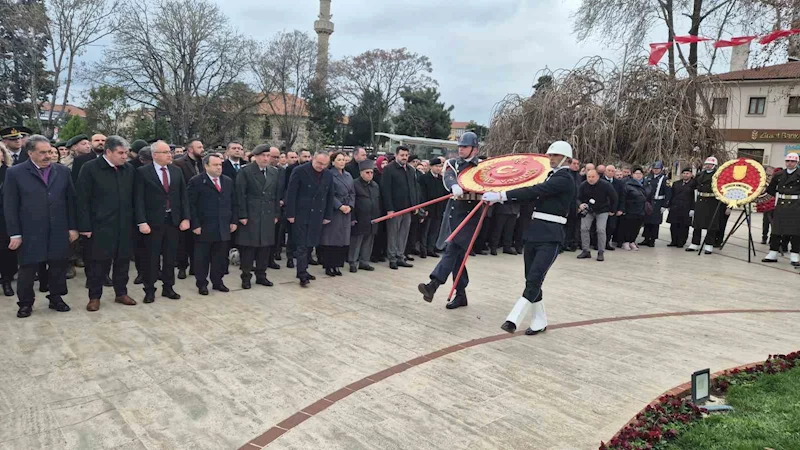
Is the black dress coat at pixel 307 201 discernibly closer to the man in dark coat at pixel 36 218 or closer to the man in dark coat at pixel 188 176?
the man in dark coat at pixel 188 176

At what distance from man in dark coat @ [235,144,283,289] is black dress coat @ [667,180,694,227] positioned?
10125 millimetres

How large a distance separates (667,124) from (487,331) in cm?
1186

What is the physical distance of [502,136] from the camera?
16.5 metres

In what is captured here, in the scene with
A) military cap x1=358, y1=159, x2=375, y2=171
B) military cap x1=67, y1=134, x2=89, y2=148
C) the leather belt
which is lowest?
the leather belt

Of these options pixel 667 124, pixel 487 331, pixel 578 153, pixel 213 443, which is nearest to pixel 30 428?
pixel 213 443

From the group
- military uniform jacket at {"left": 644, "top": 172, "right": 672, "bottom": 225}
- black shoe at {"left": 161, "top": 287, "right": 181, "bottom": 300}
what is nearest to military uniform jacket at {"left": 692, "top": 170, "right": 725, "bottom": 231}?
military uniform jacket at {"left": 644, "top": 172, "right": 672, "bottom": 225}

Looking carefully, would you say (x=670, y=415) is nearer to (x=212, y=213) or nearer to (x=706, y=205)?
(x=212, y=213)

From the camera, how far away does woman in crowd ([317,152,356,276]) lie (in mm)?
8031

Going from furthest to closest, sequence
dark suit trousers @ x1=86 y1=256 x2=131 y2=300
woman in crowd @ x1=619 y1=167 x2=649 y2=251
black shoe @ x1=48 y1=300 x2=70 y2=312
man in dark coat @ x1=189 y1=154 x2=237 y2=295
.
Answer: woman in crowd @ x1=619 y1=167 x2=649 y2=251, man in dark coat @ x1=189 y1=154 x2=237 y2=295, dark suit trousers @ x1=86 y1=256 x2=131 y2=300, black shoe @ x1=48 y1=300 x2=70 y2=312

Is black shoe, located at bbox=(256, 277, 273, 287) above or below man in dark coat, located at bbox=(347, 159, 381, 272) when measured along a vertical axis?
below

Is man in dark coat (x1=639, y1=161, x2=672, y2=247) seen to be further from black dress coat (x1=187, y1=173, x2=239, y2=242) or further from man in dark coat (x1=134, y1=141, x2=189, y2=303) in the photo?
man in dark coat (x1=134, y1=141, x2=189, y2=303)

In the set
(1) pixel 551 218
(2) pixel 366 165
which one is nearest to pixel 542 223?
(1) pixel 551 218

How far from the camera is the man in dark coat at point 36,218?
17.6 ft

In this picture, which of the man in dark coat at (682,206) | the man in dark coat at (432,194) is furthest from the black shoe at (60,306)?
the man in dark coat at (682,206)
